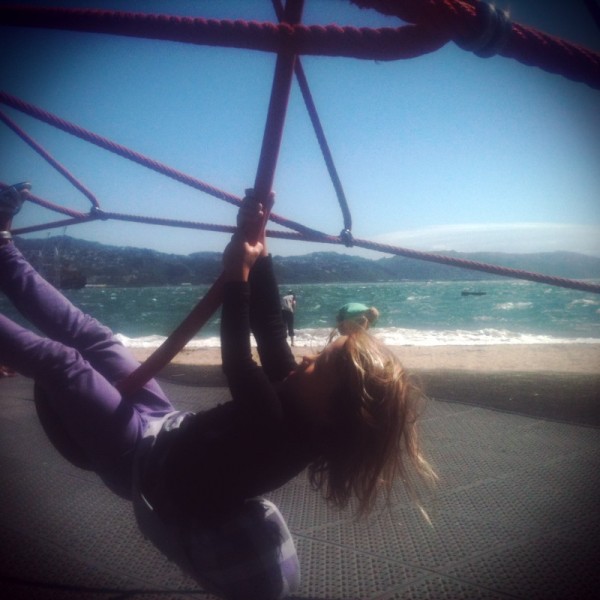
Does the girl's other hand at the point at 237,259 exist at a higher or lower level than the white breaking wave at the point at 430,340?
higher

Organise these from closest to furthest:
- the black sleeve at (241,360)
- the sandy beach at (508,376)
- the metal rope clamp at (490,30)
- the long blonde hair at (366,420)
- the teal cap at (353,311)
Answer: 1. the metal rope clamp at (490,30)
2. the black sleeve at (241,360)
3. the long blonde hair at (366,420)
4. the teal cap at (353,311)
5. the sandy beach at (508,376)

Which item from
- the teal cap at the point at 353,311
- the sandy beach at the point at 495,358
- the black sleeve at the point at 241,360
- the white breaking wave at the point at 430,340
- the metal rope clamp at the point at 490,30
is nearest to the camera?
the metal rope clamp at the point at 490,30

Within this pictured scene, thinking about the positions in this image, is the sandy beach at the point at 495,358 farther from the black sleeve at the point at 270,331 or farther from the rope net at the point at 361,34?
the rope net at the point at 361,34

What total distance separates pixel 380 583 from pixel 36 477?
2145mm

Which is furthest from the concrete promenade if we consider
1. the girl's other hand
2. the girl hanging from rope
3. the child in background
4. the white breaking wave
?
the white breaking wave

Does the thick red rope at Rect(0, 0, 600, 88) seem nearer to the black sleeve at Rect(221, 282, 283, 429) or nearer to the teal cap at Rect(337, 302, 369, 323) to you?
the black sleeve at Rect(221, 282, 283, 429)

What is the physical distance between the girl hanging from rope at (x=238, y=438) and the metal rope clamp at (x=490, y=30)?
0.59 m

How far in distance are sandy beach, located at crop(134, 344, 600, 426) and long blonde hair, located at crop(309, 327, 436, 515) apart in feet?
3.97

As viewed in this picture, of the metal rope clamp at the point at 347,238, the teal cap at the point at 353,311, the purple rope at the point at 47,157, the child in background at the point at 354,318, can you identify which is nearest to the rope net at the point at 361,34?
the child in background at the point at 354,318

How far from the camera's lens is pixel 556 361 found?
24.1 ft

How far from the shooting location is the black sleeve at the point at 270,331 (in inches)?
55.7

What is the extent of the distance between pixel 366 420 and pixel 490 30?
37.0 inches

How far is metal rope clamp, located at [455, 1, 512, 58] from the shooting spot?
2.06 ft

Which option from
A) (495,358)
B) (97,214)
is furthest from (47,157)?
(495,358)
